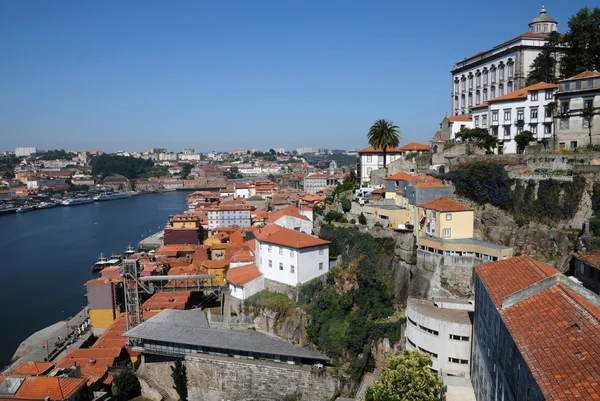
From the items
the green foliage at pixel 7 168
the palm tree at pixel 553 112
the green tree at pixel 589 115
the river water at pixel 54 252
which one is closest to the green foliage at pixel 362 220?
the palm tree at pixel 553 112

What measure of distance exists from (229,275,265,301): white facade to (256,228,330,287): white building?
1.59ft

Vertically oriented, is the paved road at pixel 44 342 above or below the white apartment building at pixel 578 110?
below

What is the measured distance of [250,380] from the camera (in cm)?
2108

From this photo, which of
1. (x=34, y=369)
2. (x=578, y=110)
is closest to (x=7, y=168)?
(x=34, y=369)

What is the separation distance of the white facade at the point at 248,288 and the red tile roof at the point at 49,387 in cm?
785

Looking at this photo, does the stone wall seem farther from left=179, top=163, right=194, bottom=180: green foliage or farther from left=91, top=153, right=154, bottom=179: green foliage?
left=91, top=153, right=154, bottom=179: green foliage

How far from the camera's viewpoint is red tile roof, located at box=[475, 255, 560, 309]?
41.5 feet

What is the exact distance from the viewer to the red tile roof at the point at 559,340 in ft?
26.0

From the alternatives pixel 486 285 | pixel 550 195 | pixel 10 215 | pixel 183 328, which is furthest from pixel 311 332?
pixel 10 215

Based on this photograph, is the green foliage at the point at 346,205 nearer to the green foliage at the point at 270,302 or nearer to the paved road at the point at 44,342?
the green foliage at the point at 270,302

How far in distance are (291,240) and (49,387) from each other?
12.1 m

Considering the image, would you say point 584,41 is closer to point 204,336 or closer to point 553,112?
point 553,112

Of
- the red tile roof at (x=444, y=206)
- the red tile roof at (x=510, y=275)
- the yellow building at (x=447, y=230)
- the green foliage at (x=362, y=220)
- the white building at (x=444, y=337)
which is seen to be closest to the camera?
the red tile roof at (x=510, y=275)

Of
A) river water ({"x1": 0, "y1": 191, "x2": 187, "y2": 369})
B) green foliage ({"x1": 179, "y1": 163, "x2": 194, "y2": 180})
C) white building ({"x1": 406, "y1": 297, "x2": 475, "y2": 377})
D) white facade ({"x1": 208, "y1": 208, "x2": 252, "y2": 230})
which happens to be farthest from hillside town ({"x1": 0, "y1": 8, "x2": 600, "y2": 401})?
green foliage ({"x1": 179, "y1": 163, "x2": 194, "y2": 180})
